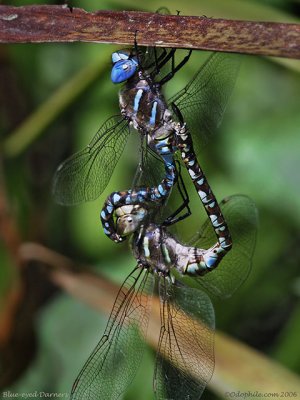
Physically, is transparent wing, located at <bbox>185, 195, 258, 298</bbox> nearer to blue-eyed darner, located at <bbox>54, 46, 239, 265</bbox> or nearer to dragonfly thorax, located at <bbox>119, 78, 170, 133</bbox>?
blue-eyed darner, located at <bbox>54, 46, 239, 265</bbox>

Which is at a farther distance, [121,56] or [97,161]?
[97,161]

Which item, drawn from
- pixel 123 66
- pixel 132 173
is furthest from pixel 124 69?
pixel 132 173

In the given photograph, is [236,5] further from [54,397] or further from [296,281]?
[54,397]

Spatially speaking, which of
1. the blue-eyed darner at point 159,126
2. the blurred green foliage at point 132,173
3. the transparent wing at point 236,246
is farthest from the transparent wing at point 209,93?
the blurred green foliage at point 132,173

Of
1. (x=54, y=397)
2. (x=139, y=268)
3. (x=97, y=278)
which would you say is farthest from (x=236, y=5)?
(x=54, y=397)

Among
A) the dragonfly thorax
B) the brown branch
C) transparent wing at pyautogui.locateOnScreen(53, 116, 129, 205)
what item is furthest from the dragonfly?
the brown branch

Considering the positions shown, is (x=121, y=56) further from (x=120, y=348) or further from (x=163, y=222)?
(x=120, y=348)
